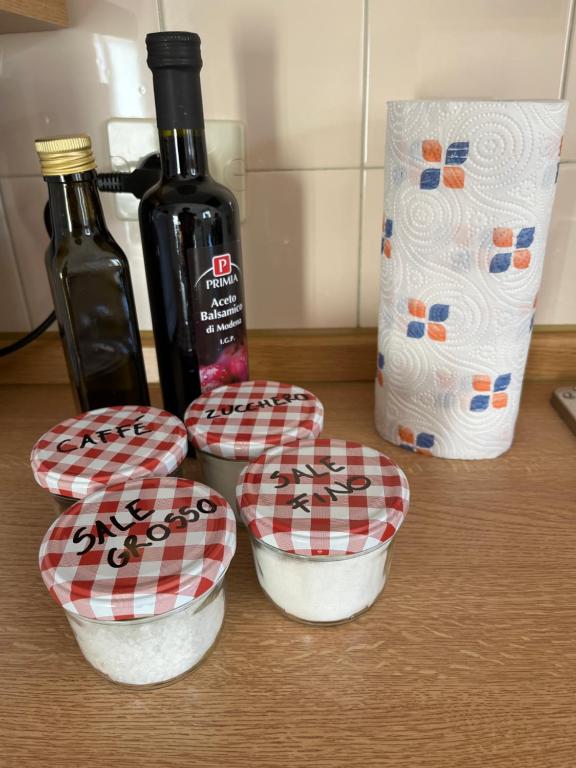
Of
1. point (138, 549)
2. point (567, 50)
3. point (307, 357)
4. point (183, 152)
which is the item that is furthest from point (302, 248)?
point (138, 549)

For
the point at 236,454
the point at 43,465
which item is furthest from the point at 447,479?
the point at 43,465

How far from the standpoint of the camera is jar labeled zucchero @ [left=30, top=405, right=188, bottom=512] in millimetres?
445

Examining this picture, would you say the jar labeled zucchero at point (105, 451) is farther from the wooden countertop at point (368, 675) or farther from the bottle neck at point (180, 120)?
the bottle neck at point (180, 120)

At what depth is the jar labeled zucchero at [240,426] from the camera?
49 centimetres

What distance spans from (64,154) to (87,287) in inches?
4.7

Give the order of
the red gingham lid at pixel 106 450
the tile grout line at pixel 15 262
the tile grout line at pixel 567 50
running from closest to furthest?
the red gingham lid at pixel 106 450, the tile grout line at pixel 567 50, the tile grout line at pixel 15 262

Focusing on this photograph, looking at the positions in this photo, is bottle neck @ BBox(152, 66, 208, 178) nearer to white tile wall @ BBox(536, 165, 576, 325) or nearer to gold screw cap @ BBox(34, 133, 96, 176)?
gold screw cap @ BBox(34, 133, 96, 176)

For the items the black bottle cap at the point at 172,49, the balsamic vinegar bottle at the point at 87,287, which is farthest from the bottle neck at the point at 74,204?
the black bottle cap at the point at 172,49

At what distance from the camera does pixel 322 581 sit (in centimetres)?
40

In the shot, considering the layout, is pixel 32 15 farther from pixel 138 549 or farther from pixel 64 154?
pixel 138 549

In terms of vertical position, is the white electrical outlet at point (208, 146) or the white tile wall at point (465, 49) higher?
the white tile wall at point (465, 49)

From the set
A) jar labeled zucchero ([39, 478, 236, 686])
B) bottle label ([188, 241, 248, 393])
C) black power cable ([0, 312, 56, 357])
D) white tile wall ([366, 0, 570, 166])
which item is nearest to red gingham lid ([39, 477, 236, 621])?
jar labeled zucchero ([39, 478, 236, 686])

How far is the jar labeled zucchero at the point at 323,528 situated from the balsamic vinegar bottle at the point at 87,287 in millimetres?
213

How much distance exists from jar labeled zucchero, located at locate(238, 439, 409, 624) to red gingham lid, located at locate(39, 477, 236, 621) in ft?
0.10
